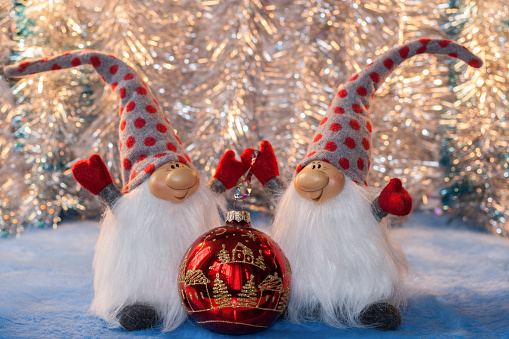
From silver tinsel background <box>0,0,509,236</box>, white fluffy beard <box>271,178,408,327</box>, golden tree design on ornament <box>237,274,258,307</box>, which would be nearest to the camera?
golden tree design on ornament <box>237,274,258,307</box>

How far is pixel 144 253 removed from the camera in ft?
2.30

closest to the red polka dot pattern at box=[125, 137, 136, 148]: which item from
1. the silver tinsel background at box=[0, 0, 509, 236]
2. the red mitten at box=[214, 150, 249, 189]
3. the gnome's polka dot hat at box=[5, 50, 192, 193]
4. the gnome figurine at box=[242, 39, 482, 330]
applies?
the gnome's polka dot hat at box=[5, 50, 192, 193]

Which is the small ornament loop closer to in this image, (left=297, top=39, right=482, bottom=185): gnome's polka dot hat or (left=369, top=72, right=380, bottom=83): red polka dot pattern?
(left=297, top=39, right=482, bottom=185): gnome's polka dot hat

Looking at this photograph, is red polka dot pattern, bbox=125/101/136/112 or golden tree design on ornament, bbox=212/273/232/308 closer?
golden tree design on ornament, bbox=212/273/232/308

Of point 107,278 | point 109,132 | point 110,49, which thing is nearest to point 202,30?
point 110,49

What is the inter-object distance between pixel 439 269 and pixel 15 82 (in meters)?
1.23

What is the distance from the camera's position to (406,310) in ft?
2.59

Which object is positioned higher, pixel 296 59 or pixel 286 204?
pixel 296 59

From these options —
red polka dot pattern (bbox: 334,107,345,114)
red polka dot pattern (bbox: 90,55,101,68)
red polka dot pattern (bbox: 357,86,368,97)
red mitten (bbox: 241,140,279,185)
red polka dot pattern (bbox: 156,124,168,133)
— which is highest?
red polka dot pattern (bbox: 90,55,101,68)

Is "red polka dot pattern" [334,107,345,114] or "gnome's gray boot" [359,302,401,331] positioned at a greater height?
"red polka dot pattern" [334,107,345,114]

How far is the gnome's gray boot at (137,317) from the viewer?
0.67 metres

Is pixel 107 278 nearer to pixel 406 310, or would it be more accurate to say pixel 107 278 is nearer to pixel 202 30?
pixel 406 310

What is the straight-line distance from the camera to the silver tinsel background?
4.31 ft

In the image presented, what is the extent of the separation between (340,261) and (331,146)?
0.18 m
